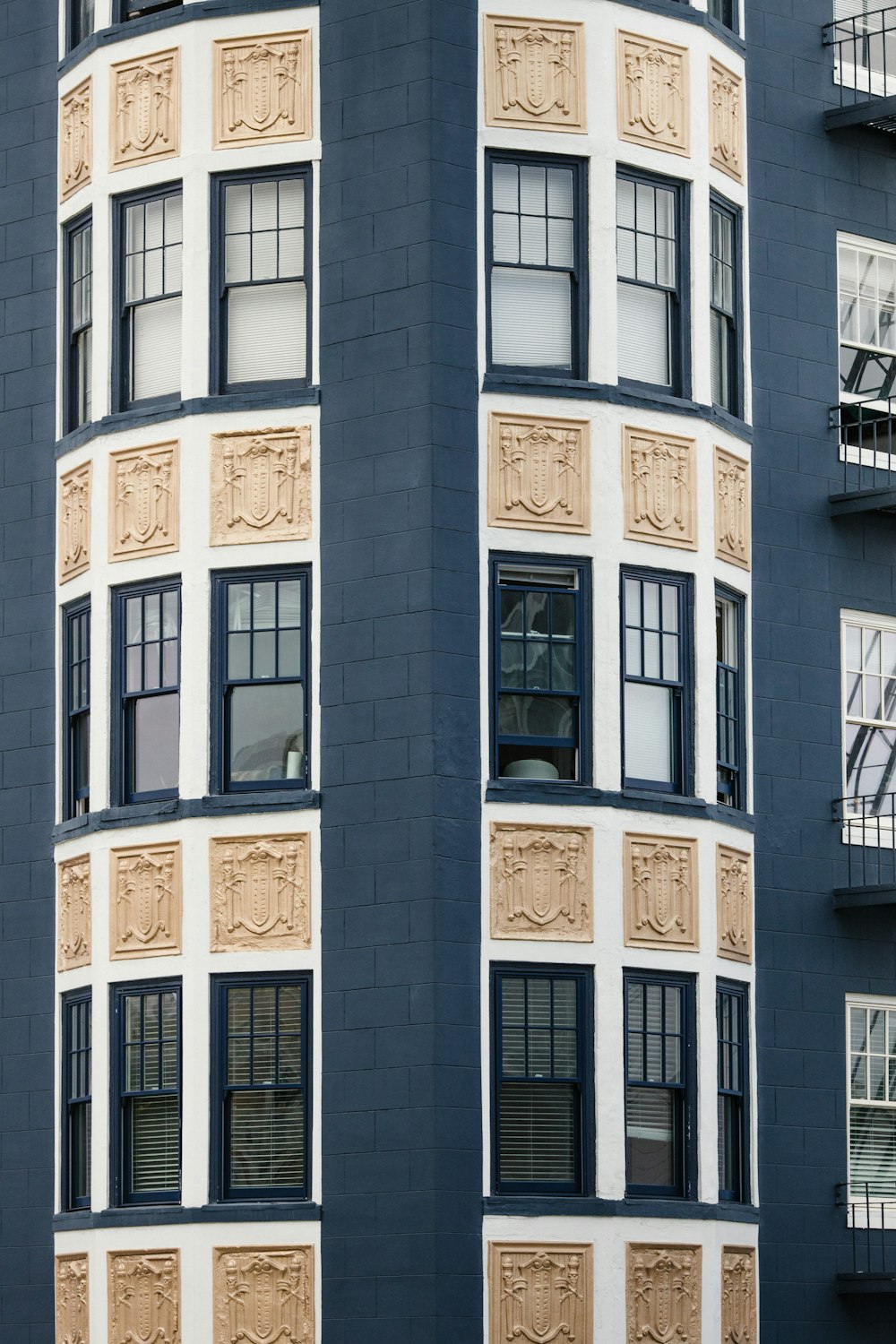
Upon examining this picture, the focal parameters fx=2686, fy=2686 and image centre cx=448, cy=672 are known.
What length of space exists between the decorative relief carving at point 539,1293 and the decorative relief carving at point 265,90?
1081 cm

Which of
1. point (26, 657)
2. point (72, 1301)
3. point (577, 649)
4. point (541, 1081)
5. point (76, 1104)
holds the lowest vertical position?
point (72, 1301)

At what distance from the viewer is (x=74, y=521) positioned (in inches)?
1067

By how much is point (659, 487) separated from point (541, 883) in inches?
162

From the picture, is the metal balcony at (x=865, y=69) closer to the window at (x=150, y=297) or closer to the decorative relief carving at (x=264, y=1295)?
the window at (x=150, y=297)

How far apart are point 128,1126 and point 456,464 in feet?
22.8

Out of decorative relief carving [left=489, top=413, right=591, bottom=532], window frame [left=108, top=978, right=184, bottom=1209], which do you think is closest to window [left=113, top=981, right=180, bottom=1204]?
window frame [left=108, top=978, right=184, bottom=1209]

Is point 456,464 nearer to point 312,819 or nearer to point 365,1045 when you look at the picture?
point 312,819

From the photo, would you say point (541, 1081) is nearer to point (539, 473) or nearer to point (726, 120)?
point (539, 473)

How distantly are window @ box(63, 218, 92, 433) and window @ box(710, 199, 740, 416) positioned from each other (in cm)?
634

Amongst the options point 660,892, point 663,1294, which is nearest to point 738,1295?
point 663,1294

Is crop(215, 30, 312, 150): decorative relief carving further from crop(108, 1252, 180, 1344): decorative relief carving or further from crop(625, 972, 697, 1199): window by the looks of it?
crop(108, 1252, 180, 1344): decorative relief carving

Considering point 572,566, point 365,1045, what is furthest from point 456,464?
point 365,1045

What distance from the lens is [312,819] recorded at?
24844 mm

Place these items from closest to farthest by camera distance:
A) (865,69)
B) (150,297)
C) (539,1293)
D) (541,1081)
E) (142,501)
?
(539,1293)
(541,1081)
(142,501)
(150,297)
(865,69)
